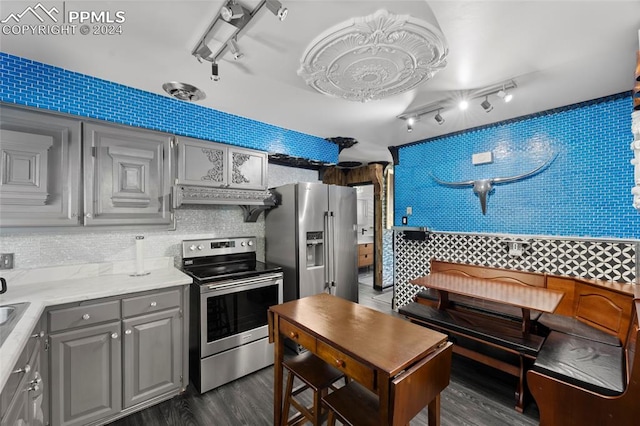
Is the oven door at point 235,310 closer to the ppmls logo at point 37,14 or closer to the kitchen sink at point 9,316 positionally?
the kitchen sink at point 9,316

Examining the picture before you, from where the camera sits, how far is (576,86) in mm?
2285

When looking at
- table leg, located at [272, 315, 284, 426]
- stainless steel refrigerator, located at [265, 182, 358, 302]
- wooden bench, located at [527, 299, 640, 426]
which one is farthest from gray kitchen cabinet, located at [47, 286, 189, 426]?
wooden bench, located at [527, 299, 640, 426]

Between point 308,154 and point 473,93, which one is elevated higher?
point 473,93

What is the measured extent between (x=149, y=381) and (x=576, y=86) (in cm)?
422

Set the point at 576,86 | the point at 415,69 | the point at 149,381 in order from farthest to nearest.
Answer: the point at 576,86
the point at 149,381
the point at 415,69

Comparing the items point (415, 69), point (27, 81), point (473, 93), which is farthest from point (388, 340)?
point (27, 81)

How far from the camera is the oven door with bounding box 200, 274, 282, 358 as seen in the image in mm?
2285

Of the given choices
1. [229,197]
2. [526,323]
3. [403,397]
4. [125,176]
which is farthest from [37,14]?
[526,323]

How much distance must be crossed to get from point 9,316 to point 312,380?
1.72 m

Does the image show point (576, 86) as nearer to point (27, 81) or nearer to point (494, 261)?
point (494, 261)

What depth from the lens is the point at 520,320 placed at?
8.25 ft

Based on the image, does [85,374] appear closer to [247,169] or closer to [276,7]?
[247,169]

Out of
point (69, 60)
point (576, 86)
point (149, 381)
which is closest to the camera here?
point (69, 60)

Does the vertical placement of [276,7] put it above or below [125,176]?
above
